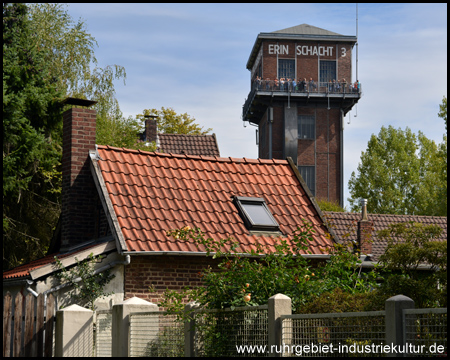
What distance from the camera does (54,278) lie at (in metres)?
13.1

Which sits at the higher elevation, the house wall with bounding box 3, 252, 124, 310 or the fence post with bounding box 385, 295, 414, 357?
the house wall with bounding box 3, 252, 124, 310

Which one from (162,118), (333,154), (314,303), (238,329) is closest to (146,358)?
(238,329)

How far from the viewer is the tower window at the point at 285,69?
57969 mm

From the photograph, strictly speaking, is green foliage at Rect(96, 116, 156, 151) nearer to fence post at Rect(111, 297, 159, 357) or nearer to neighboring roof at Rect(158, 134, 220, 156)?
neighboring roof at Rect(158, 134, 220, 156)

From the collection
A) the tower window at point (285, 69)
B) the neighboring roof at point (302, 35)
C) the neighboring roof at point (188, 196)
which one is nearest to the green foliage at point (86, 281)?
the neighboring roof at point (188, 196)

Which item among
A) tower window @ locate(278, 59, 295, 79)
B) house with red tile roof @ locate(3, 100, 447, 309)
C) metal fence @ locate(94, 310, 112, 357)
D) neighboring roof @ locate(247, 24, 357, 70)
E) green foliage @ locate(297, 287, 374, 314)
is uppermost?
neighboring roof @ locate(247, 24, 357, 70)

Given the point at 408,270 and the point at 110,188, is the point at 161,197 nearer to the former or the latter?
the point at 110,188

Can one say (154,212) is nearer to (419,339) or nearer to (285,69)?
(419,339)

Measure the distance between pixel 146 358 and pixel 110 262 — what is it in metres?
3.40

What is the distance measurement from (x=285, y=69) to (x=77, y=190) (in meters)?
44.1

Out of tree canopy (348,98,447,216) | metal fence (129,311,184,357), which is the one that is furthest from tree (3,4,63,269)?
tree canopy (348,98,447,216)

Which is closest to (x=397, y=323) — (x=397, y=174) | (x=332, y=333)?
(x=332, y=333)

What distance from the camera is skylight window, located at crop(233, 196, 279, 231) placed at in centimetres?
1523

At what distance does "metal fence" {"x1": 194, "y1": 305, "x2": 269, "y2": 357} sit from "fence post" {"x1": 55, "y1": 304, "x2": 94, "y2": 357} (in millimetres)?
2615
